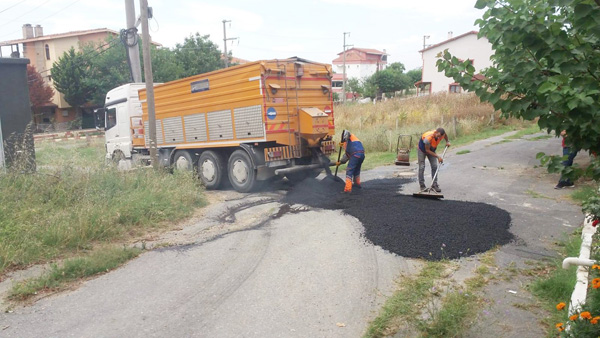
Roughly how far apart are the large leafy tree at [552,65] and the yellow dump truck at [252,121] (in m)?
6.89

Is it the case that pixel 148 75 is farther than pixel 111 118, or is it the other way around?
pixel 111 118

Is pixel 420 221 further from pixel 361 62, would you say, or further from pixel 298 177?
pixel 361 62

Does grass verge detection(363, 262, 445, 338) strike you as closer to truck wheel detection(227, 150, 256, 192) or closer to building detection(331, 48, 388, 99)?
truck wheel detection(227, 150, 256, 192)

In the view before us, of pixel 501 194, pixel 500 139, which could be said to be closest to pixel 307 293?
pixel 501 194

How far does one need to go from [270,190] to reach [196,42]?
3276cm

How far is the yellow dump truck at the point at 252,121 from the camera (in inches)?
396

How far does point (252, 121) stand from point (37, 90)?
35.7 m

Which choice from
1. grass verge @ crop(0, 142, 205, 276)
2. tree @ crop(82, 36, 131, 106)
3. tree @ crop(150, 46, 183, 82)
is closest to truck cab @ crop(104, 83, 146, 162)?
grass verge @ crop(0, 142, 205, 276)

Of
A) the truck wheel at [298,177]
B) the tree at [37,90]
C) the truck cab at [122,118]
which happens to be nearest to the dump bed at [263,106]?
the truck wheel at [298,177]

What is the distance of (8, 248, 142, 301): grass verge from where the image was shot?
4934mm

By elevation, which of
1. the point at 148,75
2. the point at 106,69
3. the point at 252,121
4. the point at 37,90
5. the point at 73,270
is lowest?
the point at 73,270

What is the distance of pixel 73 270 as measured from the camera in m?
5.39

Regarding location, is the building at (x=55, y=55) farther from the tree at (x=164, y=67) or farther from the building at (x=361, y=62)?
the building at (x=361, y=62)

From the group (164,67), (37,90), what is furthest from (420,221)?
(37,90)
